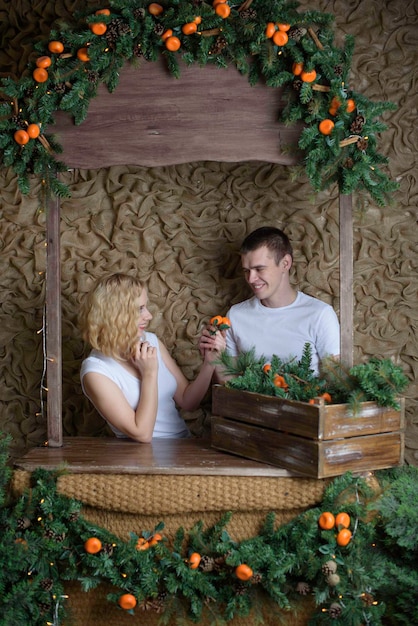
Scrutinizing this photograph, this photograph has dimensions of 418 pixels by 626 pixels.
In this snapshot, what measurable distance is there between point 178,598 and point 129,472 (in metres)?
0.52

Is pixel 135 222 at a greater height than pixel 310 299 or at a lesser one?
greater

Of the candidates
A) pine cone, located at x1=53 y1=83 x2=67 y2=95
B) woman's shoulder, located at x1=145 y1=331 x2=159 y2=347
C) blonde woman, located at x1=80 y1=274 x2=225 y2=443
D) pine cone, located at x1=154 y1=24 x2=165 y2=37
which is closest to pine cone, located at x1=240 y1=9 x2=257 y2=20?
pine cone, located at x1=154 y1=24 x2=165 y2=37

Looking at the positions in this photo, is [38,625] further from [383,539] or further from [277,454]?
[383,539]

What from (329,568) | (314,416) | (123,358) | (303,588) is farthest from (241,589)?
(123,358)

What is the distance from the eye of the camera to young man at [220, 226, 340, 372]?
363 cm

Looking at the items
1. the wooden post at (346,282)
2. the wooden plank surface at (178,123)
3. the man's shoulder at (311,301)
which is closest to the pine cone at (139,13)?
the wooden plank surface at (178,123)

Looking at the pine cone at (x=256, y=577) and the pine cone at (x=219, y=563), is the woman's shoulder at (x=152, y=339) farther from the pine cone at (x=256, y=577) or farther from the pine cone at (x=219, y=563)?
the pine cone at (x=256, y=577)

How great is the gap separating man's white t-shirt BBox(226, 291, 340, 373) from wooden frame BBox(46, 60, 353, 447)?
54 cm

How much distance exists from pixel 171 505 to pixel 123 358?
85 centimetres

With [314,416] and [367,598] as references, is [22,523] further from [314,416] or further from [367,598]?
[367,598]

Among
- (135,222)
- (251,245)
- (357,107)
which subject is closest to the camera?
(357,107)

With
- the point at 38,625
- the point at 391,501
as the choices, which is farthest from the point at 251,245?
the point at 38,625

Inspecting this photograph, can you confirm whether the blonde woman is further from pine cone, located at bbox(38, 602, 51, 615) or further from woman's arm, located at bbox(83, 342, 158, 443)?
pine cone, located at bbox(38, 602, 51, 615)

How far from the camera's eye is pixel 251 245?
11.9 feet
